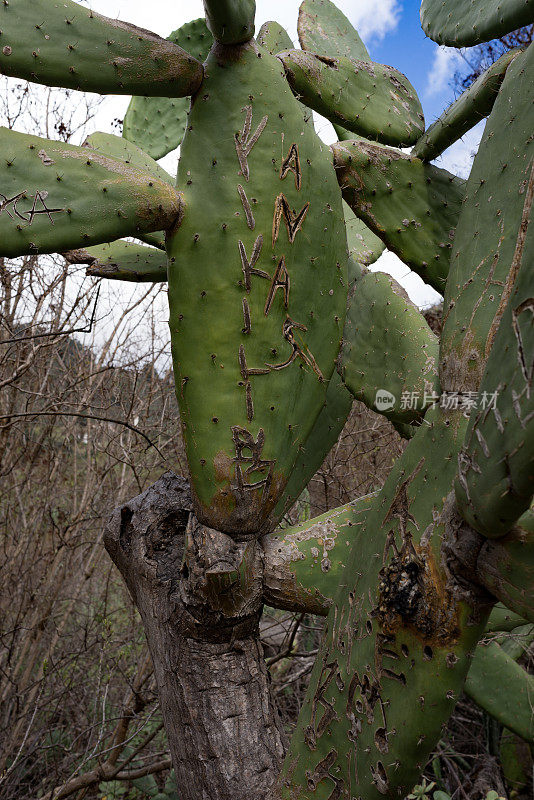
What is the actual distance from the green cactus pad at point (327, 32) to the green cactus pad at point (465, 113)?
523 mm

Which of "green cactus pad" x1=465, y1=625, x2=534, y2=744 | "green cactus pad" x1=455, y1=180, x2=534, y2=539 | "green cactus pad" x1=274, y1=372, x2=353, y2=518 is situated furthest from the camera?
"green cactus pad" x1=465, y1=625, x2=534, y2=744

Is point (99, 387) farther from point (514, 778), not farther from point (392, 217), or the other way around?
point (514, 778)

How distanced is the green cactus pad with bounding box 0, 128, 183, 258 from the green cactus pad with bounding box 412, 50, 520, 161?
0.68 meters

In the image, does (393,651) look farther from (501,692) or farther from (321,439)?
(501,692)

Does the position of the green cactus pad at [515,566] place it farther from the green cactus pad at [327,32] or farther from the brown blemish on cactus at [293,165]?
the green cactus pad at [327,32]

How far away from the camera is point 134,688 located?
2.48 metres

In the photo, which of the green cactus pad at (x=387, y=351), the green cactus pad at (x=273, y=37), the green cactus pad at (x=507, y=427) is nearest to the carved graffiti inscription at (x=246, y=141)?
the green cactus pad at (x=273, y=37)

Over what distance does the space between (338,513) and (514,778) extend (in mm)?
1937

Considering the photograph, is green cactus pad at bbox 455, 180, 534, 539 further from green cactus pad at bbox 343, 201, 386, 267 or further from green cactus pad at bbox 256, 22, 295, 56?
green cactus pad at bbox 343, 201, 386, 267

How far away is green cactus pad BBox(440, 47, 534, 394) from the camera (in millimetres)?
977

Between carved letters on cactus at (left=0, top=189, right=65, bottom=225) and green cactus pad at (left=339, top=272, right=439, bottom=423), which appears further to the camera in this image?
green cactus pad at (left=339, top=272, right=439, bottom=423)

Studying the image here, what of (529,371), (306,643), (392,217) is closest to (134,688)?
(306,643)

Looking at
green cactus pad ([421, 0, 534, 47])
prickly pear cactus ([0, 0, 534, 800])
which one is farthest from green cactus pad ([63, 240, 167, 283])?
green cactus pad ([421, 0, 534, 47])

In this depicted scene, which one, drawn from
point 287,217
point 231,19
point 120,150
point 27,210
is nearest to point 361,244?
point 120,150
